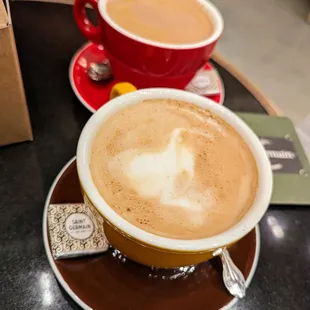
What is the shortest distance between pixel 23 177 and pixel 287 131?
42 cm

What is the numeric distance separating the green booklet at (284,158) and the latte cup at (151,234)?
143 mm

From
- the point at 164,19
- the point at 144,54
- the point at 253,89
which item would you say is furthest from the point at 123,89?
the point at 253,89

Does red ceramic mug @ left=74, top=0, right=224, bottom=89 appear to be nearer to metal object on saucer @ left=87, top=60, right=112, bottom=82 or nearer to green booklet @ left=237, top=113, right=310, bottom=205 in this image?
metal object on saucer @ left=87, top=60, right=112, bottom=82

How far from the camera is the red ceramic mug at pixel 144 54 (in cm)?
61

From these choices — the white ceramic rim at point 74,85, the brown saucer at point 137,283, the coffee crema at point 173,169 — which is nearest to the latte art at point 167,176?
the coffee crema at point 173,169

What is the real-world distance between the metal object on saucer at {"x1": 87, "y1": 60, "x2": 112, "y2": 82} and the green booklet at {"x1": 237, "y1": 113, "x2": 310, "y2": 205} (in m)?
0.23

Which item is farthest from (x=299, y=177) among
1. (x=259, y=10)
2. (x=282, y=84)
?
(x=259, y=10)

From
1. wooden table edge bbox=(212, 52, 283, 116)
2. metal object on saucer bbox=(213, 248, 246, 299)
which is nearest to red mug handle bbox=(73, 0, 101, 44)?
wooden table edge bbox=(212, 52, 283, 116)

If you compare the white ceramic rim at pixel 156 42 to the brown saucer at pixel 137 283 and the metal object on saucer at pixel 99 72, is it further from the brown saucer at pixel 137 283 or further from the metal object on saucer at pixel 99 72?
the brown saucer at pixel 137 283

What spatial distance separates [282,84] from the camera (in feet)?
5.41

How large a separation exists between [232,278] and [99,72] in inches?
15.6

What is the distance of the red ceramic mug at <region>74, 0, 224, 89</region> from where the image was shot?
615mm

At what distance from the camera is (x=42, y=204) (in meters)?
0.57

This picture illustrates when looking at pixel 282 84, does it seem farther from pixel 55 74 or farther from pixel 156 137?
pixel 156 137
